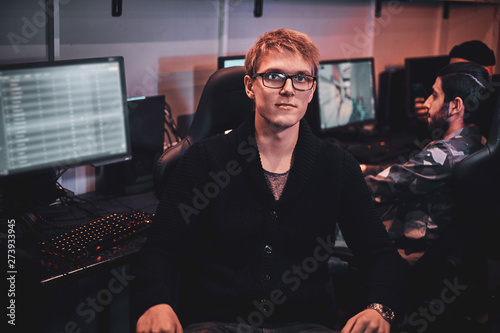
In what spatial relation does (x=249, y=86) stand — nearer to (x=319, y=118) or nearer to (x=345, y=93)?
(x=319, y=118)

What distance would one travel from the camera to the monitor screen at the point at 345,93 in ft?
9.98

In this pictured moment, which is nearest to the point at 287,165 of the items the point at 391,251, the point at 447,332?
the point at 391,251

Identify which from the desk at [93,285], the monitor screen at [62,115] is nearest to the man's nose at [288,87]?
the desk at [93,285]

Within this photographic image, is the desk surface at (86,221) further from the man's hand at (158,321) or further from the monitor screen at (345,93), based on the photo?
the monitor screen at (345,93)

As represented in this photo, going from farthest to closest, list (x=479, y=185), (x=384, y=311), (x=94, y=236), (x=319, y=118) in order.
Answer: (x=319, y=118), (x=479, y=185), (x=94, y=236), (x=384, y=311)

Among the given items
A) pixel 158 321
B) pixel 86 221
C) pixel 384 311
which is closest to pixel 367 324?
pixel 384 311

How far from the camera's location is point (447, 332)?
6.09ft

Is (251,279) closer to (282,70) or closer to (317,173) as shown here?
(317,173)

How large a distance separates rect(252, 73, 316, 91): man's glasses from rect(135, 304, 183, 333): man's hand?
0.65 metres

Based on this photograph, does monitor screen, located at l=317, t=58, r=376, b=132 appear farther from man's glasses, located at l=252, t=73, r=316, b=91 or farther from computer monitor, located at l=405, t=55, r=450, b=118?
man's glasses, located at l=252, t=73, r=316, b=91

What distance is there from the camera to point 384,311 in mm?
1379

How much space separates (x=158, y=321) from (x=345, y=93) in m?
2.26

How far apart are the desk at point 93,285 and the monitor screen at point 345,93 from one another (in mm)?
1293

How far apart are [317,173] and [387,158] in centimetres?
146
